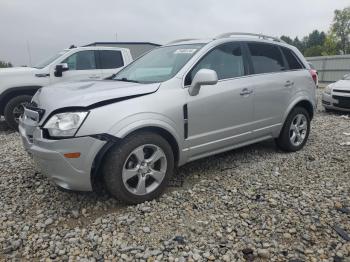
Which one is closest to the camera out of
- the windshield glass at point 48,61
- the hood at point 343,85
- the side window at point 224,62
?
the side window at point 224,62

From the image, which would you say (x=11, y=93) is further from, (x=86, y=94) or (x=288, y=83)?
(x=288, y=83)

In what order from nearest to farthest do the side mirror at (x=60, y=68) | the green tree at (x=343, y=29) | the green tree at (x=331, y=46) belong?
the side mirror at (x=60, y=68), the green tree at (x=331, y=46), the green tree at (x=343, y=29)

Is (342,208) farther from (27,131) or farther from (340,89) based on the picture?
(340,89)

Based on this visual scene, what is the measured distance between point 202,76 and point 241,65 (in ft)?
3.49

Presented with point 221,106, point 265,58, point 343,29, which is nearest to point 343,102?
point 265,58

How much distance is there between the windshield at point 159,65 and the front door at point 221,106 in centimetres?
21

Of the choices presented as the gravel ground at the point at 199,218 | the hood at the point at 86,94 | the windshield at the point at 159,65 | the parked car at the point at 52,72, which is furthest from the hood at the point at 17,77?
the hood at the point at 86,94

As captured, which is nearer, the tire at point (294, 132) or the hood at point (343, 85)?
the tire at point (294, 132)

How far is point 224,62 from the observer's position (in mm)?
3955

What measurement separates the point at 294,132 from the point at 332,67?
1734 cm

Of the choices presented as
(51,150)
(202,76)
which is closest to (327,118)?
(202,76)

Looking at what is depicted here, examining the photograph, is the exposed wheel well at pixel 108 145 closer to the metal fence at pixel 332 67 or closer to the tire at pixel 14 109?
the tire at pixel 14 109

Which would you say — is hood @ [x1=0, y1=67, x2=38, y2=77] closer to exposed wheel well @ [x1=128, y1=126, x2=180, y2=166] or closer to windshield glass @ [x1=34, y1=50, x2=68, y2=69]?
windshield glass @ [x1=34, y1=50, x2=68, y2=69]

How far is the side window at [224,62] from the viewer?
12.2ft
